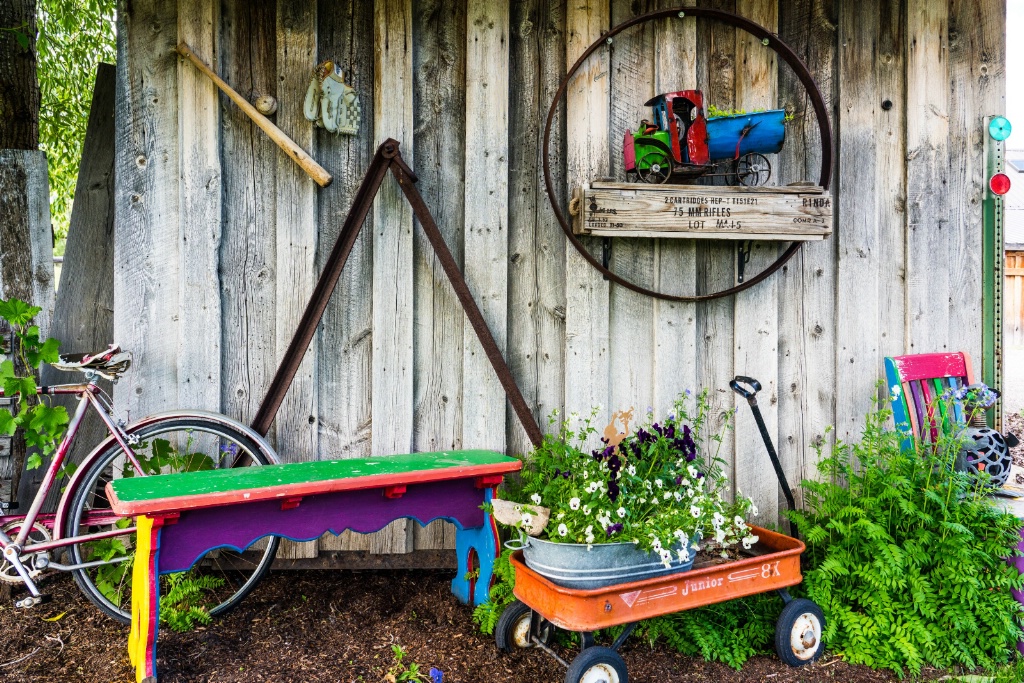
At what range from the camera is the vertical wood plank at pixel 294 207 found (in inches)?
119

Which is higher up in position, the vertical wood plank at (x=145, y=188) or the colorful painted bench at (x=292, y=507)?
the vertical wood plank at (x=145, y=188)

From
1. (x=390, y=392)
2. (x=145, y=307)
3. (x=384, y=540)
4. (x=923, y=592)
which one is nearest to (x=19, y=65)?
(x=145, y=307)

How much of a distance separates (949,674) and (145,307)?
3418 mm

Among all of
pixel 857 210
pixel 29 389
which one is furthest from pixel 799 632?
pixel 29 389

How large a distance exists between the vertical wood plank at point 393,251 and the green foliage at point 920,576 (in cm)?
177

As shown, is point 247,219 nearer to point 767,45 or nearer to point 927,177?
point 767,45

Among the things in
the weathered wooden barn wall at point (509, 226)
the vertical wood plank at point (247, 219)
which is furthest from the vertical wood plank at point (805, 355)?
the vertical wood plank at point (247, 219)

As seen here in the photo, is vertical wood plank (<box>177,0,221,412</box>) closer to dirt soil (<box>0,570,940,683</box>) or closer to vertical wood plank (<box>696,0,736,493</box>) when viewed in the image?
dirt soil (<box>0,570,940,683</box>)

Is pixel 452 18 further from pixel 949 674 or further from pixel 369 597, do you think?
pixel 949 674

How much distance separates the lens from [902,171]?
11.0 feet

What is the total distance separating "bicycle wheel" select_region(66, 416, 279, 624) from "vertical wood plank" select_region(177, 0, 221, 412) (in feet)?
0.75

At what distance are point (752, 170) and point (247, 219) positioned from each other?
7.26 ft

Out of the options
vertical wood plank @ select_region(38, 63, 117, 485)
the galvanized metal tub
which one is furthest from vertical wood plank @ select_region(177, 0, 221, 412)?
the galvanized metal tub

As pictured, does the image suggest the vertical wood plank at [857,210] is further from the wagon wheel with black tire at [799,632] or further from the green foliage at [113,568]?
the green foliage at [113,568]
